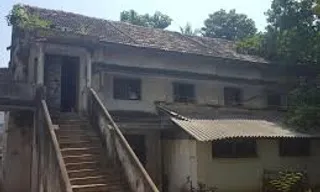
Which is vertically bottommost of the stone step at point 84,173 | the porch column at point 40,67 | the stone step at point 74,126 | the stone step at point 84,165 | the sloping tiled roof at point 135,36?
the stone step at point 84,173

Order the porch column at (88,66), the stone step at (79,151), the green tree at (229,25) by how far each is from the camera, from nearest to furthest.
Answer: the stone step at (79,151) → the porch column at (88,66) → the green tree at (229,25)

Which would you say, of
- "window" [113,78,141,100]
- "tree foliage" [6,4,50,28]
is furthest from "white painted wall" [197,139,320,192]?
"tree foliage" [6,4,50,28]

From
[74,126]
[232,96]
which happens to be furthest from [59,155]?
[232,96]

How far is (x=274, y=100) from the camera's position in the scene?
2131cm

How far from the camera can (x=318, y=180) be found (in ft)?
59.5

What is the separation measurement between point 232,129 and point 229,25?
23.7 m

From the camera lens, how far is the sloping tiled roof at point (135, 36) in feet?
59.6

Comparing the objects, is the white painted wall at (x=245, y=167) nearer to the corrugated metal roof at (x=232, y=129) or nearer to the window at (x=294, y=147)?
the window at (x=294, y=147)

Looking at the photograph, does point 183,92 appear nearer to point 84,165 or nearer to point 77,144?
point 77,144

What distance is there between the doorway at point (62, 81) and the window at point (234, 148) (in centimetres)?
568

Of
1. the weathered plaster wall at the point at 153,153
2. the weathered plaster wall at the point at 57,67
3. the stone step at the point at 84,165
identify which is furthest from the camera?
the weathered plaster wall at the point at 153,153

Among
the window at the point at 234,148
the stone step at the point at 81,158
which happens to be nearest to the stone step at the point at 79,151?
the stone step at the point at 81,158

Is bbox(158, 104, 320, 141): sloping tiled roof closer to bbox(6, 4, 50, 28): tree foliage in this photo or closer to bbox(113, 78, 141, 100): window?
bbox(113, 78, 141, 100): window

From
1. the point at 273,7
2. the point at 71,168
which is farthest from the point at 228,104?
the point at 71,168
